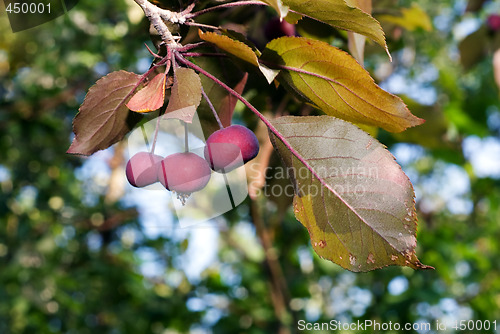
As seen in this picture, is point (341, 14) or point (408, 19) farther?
point (408, 19)

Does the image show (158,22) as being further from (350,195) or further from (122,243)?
(122,243)

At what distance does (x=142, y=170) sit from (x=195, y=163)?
72 mm

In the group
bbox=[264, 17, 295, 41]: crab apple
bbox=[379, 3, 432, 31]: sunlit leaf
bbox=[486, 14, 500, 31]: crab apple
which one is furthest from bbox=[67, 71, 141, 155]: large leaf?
bbox=[486, 14, 500, 31]: crab apple

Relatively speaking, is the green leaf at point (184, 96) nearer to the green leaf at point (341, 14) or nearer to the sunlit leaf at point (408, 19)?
the green leaf at point (341, 14)

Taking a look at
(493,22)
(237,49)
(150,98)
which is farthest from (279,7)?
(493,22)

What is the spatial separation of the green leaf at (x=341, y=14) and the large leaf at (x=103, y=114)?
0.77 ft

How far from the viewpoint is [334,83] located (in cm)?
58

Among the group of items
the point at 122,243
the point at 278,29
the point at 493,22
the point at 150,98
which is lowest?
the point at 122,243

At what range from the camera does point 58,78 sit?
345 centimetres

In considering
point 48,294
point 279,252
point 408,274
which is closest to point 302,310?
point 279,252

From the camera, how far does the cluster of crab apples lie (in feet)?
1.85

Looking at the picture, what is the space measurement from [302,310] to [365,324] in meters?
0.53

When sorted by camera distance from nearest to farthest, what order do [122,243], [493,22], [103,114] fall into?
[103,114] → [493,22] → [122,243]

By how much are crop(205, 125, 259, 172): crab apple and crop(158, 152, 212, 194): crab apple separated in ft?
0.05
